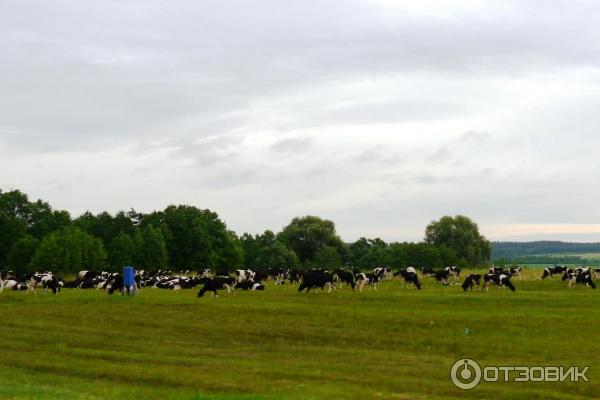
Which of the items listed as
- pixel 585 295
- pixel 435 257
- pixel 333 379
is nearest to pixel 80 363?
pixel 333 379

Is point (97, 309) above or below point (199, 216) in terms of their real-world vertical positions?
below

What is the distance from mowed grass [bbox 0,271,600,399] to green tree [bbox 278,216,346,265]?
357 ft

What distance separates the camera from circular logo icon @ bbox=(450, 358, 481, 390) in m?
21.7

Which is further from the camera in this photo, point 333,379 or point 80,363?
point 80,363

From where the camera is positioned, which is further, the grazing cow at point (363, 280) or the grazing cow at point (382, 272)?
the grazing cow at point (382, 272)

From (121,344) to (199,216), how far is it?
346ft

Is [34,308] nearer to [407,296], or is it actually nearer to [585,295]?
[407,296]

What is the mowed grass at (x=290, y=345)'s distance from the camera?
2119 centimetres

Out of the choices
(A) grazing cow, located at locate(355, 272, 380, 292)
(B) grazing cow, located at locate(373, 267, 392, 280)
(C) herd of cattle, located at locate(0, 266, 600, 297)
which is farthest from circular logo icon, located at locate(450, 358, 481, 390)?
(B) grazing cow, located at locate(373, 267, 392, 280)

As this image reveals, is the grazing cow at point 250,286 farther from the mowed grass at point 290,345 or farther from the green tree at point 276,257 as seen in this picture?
the green tree at point 276,257

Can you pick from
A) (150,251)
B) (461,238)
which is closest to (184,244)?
(150,251)

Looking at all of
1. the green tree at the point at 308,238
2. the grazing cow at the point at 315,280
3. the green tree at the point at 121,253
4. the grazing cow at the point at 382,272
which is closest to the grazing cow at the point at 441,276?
the grazing cow at the point at 382,272

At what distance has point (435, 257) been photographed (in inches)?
5453

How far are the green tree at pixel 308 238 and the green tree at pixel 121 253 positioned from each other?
45.0m
